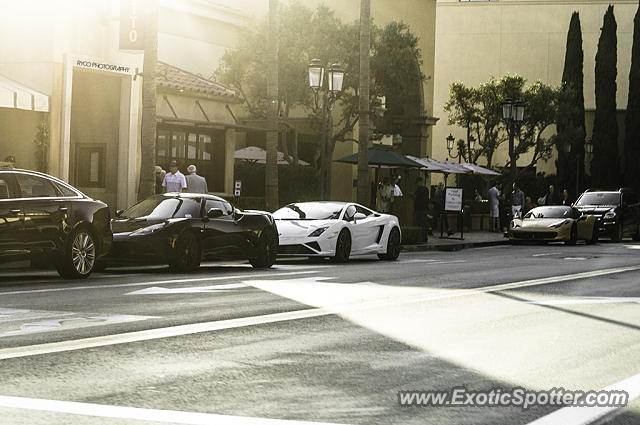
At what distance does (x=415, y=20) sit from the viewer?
5172 cm

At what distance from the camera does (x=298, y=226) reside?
2206cm

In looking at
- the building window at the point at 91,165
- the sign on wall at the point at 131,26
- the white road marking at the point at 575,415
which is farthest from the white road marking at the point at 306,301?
the building window at the point at 91,165

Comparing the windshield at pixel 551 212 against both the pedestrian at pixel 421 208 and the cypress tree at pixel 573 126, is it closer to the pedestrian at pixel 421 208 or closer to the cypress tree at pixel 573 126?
the pedestrian at pixel 421 208

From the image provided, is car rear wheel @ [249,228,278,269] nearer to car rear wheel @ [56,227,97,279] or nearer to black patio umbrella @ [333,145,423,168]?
car rear wheel @ [56,227,97,279]

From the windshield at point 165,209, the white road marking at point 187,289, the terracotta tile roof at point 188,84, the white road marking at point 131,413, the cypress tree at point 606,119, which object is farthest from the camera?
the cypress tree at point 606,119

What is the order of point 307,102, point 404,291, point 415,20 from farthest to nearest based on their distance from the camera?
1. point 415,20
2. point 307,102
3. point 404,291

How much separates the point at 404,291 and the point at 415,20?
38.2 m

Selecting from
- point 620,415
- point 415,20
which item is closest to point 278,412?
point 620,415

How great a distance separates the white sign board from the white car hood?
1303 cm

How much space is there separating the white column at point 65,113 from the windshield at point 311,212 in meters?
7.19

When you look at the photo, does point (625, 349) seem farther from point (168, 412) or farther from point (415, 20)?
point (415, 20)

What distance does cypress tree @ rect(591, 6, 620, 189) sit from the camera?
6234cm

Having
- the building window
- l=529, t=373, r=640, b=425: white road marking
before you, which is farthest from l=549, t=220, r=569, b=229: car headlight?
l=529, t=373, r=640, b=425: white road marking

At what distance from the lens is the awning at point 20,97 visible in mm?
24250
